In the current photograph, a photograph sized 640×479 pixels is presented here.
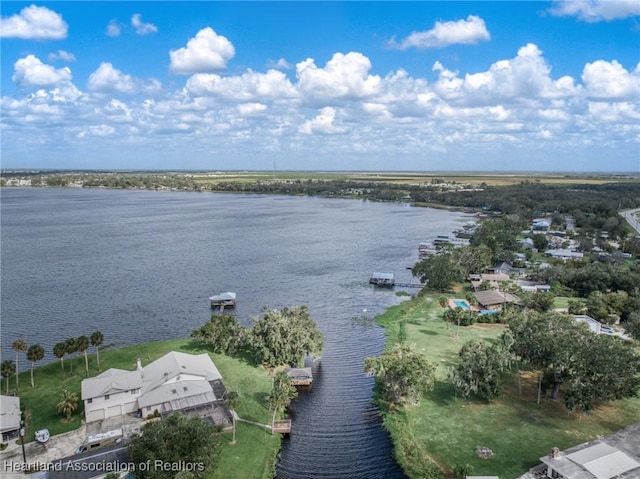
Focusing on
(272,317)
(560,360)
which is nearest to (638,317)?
(560,360)

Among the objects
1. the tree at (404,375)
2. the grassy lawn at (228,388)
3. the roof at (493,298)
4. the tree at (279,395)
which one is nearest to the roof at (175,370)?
the grassy lawn at (228,388)

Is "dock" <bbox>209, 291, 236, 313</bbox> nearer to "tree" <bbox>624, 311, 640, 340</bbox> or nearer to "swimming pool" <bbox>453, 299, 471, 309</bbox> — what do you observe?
"swimming pool" <bbox>453, 299, 471, 309</bbox>

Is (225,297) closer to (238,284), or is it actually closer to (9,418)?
(238,284)

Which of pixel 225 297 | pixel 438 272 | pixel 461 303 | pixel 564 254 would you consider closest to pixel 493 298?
pixel 461 303

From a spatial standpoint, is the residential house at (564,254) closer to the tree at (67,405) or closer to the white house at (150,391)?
the white house at (150,391)

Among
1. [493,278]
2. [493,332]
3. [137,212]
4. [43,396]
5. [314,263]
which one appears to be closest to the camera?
[43,396]

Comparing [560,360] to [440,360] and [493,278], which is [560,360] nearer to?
[440,360]

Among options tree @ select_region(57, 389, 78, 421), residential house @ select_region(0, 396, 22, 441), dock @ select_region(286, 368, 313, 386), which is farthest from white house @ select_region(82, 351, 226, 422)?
dock @ select_region(286, 368, 313, 386)
